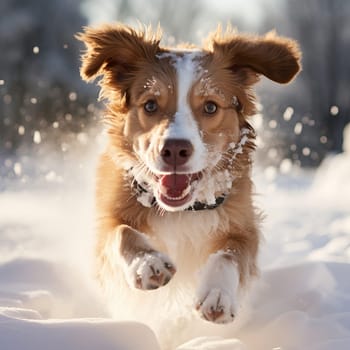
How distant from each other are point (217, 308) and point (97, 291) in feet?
5.55

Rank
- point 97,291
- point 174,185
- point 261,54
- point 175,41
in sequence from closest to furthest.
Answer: point 174,185 < point 261,54 < point 97,291 < point 175,41

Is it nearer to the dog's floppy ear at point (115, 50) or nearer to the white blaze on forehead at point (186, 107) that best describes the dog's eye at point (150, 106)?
the white blaze on forehead at point (186, 107)

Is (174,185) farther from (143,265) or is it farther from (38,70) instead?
(38,70)

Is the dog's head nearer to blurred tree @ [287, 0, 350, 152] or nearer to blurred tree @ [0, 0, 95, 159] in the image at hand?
blurred tree @ [0, 0, 95, 159]

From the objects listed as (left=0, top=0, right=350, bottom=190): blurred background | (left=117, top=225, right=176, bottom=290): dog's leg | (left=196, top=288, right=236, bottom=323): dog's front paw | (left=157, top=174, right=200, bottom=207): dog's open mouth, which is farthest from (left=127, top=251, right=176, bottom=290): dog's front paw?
(left=0, top=0, right=350, bottom=190): blurred background

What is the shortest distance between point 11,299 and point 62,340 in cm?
157

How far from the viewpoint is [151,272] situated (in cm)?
325

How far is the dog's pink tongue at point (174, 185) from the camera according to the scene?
3.76 m

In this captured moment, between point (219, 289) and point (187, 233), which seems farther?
point (187, 233)

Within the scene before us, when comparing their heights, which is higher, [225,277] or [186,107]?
[186,107]

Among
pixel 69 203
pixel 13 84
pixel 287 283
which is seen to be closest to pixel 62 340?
pixel 287 283

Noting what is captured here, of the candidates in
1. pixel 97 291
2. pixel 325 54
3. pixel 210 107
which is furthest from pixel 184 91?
pixel 325 54

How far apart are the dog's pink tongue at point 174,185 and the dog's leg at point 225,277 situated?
15.3 inches

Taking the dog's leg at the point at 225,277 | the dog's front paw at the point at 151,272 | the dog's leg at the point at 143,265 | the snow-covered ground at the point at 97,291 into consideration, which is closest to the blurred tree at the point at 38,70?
the snow-covered ground at the point at 97,291
